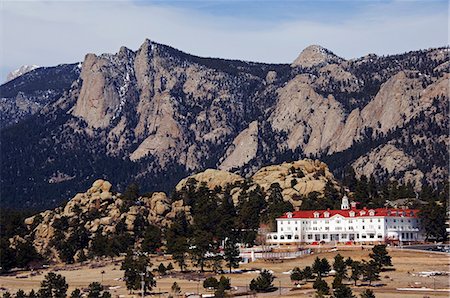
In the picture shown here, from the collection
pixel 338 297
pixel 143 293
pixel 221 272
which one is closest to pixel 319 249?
pixel 221 272

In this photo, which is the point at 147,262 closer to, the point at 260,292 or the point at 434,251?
the point at 260,292

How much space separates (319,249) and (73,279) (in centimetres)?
5447

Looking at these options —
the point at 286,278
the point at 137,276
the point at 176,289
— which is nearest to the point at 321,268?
the point at 286,278

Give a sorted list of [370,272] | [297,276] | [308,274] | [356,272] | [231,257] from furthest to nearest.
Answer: [231,257] < [308,274] < [297,276] < [356,272] < [370,272]

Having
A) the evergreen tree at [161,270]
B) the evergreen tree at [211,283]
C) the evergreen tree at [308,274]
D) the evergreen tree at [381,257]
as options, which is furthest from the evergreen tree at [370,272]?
the evergreen tree at [161,270]

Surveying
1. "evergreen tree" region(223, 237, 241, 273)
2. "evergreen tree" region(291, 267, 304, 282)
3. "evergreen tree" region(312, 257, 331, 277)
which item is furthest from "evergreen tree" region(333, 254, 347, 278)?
"evergreen tree" region(223, 237, 241, 273)

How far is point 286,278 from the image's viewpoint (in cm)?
15862

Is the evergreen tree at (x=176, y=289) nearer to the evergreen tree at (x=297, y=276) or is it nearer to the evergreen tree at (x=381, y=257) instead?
the evergreen tree at (x=297, y=276)

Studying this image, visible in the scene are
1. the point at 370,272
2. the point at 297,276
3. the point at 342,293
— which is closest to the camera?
the point at 342,293

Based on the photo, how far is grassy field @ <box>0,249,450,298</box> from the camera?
5536 inches

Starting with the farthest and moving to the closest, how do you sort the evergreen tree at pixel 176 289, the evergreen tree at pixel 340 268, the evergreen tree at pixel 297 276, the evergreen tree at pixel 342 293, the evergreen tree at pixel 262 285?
the evergreen tree at pixel 297 276 → the evergreen tree at pixel 340 268 → the evergreen tree at pixel 262 285 → the evergreen tree at pixel 176 289 → the evergreen tree at pixel 342 293

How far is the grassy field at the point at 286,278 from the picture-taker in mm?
140625

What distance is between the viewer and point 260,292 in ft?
470

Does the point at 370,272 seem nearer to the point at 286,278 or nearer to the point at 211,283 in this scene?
the point at 286,278
